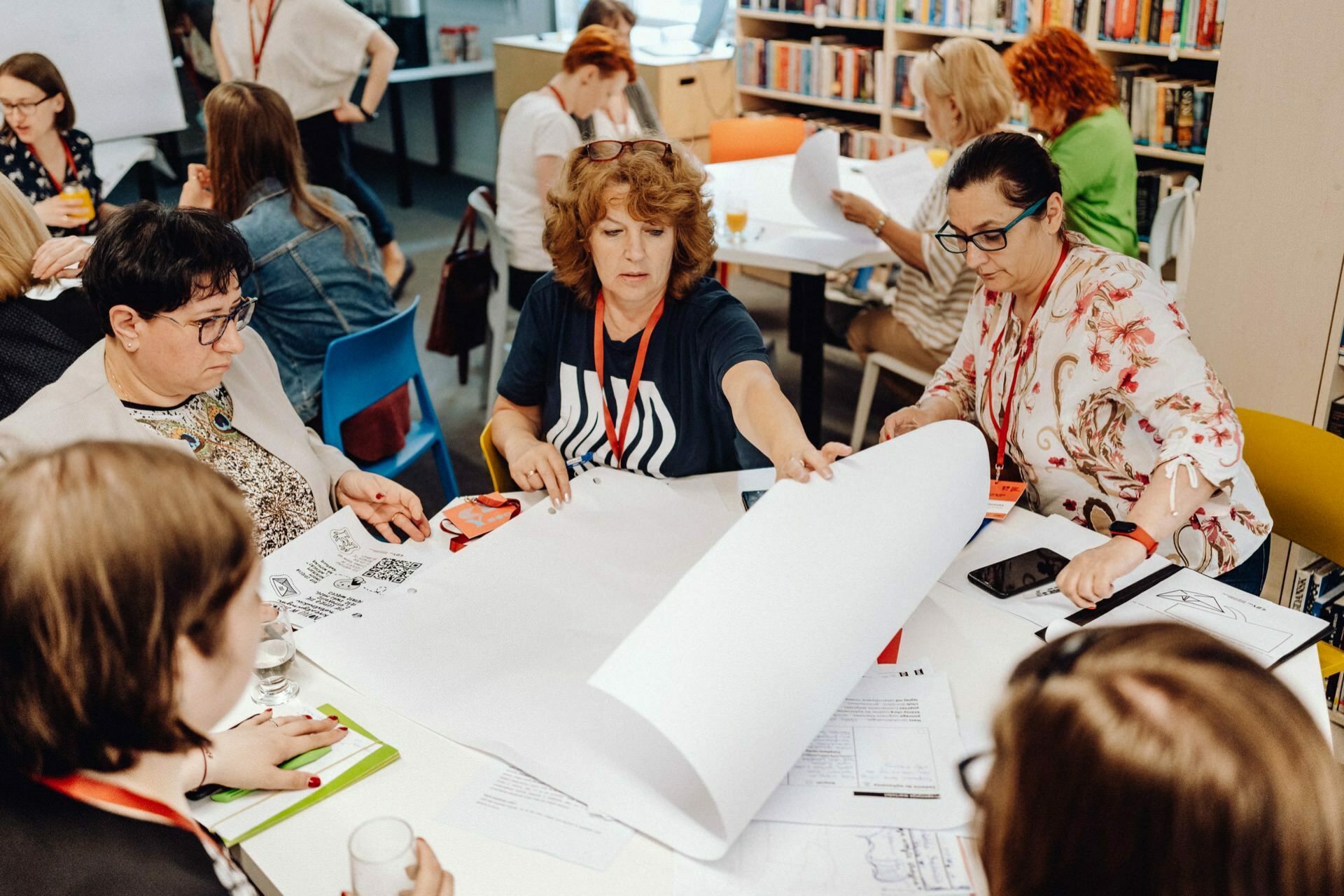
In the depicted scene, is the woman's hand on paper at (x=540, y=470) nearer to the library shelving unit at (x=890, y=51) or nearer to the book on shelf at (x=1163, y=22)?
the library shelving unit at (x=890, y=51)

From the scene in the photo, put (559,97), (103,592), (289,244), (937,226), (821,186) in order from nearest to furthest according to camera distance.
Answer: (103,592) → (289,244) → (937,226) → (821,186) → (559,97)

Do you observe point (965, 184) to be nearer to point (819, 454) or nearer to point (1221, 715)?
point (819, 454)

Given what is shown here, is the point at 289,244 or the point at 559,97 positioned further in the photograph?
the point at 559,97

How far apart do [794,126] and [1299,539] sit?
3.52 meters

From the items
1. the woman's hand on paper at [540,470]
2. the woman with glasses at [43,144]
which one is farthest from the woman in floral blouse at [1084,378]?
the woman with glasses at [43,144]

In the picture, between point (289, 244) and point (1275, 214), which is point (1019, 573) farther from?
point (289, 244)

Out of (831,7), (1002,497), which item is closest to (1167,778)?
(1002,497)

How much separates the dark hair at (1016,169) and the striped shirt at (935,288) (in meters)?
1.14

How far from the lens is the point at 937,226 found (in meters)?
3.27

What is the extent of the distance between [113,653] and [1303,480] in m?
1.93

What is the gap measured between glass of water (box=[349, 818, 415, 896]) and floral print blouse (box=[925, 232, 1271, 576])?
124 centimetres

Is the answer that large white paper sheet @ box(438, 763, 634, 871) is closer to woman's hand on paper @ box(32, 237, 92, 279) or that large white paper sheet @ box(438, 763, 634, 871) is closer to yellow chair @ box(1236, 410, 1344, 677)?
yellow chair @ box(1236, 410, 1344, 677)

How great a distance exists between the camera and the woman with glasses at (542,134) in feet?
12.5

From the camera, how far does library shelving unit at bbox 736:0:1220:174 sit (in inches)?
170
